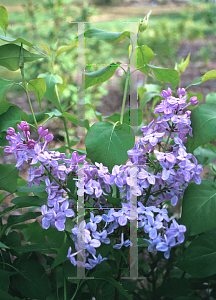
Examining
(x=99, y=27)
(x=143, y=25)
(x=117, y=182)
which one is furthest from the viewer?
(x=99, y=27)

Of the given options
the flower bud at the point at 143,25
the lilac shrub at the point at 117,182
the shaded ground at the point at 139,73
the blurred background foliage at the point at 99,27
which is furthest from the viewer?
the shaded ground at the point at 139,73

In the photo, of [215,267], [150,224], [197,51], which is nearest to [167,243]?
[150,224]

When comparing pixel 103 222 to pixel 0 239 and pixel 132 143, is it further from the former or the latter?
pixel 0 239

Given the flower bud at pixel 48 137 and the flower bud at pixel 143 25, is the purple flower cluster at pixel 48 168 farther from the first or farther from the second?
the flower bud at pixel 143 25

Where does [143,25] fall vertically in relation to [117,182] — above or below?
above

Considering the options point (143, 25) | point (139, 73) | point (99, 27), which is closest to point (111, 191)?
point (143, 25)

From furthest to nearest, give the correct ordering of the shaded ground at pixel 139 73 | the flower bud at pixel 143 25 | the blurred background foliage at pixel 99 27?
the shaded ground at pixel 139 73 < the blurred background foliage at pixel 99 27 < the flower bud at pixel 143 25

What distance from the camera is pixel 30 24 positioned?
246 cm

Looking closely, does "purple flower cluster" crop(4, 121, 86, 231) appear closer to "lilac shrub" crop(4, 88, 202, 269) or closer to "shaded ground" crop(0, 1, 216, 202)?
"lilac shrub" crop(4, 88, 202, 269)

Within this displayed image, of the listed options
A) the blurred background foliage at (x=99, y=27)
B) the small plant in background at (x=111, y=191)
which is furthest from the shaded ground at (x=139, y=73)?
the small plant in background at (x=111, y=191)

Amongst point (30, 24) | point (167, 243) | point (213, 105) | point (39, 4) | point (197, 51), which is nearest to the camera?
point (167, 243)

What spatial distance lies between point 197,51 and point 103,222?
3.33 m

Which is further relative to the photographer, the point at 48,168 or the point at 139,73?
the point at 139,73

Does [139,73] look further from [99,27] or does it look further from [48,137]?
[48,137]
